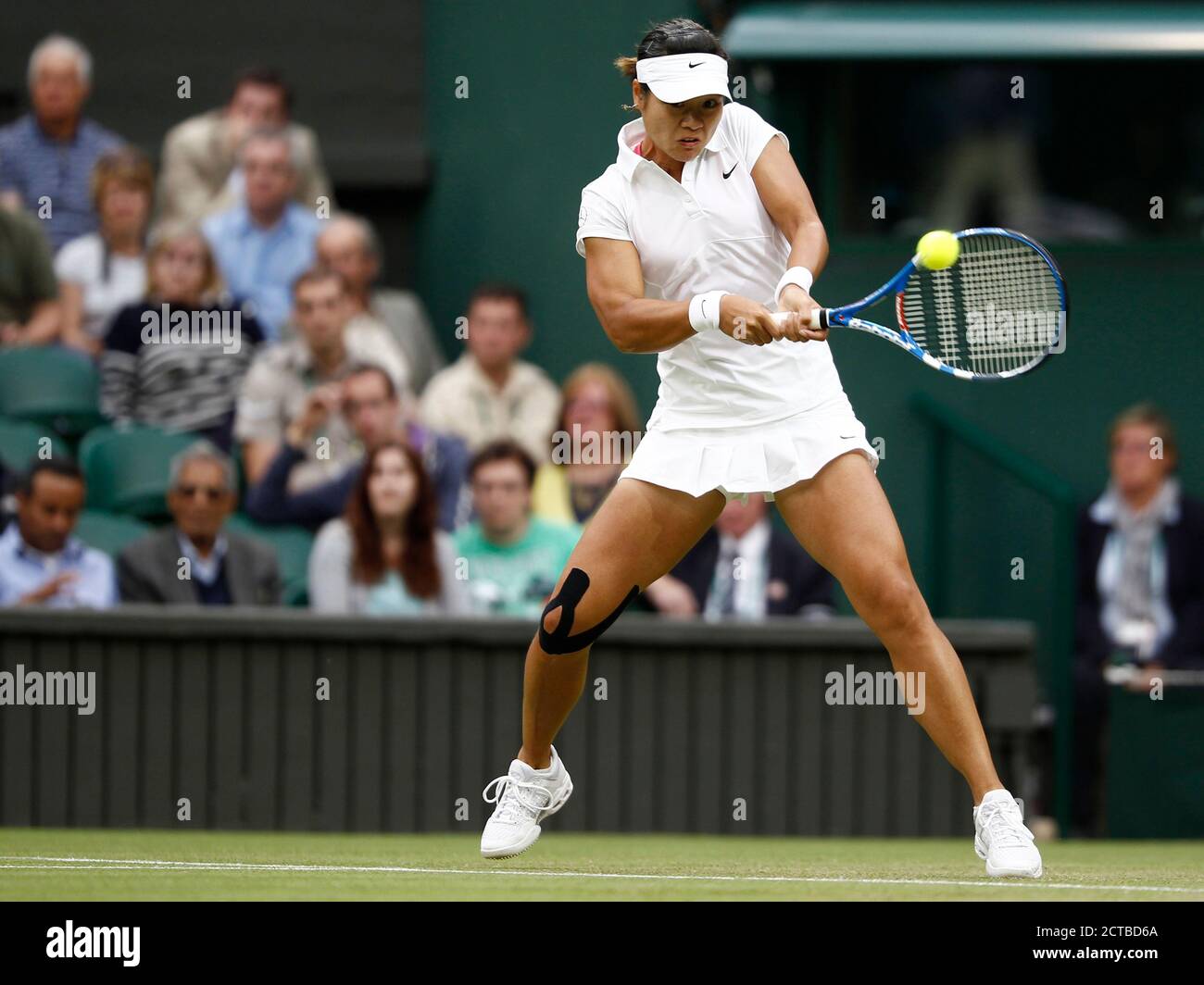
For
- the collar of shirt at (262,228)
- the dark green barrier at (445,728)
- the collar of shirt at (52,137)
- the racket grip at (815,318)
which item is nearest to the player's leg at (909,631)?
the racket grip at (815,318)

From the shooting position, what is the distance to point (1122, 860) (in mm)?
6555

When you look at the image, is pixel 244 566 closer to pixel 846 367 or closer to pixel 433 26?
pixel 846 367

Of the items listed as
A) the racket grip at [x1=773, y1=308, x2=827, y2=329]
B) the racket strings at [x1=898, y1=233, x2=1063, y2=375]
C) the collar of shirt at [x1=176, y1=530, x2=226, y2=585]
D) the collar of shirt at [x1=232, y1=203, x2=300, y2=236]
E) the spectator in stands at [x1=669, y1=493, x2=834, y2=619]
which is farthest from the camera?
the collar of shirt at [x1=232, y1=203, x2=300, y2=236]

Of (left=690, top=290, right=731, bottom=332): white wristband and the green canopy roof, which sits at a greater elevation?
the green canopy roof

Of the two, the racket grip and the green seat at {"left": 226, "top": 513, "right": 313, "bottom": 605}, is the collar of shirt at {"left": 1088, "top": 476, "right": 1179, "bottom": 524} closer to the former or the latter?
the green seat at {"left": 226, "top": 513, "right": 313, "bottom": 605}

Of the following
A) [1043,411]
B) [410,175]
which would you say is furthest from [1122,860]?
[410,175]

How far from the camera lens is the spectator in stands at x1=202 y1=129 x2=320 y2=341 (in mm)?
9922

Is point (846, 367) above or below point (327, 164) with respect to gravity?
below

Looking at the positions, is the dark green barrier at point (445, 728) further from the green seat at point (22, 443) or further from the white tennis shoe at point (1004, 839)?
the white tennis shoe at point (1004, 839)

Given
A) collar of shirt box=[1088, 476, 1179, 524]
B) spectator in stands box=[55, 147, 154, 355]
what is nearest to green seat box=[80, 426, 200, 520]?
spectator in stands box=[55, 147, 154, 355]

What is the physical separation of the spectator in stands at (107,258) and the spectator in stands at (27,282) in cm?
7

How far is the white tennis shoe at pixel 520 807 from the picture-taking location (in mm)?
5797

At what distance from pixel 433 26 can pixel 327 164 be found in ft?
2.88

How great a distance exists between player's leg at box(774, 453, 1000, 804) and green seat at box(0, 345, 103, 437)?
5.26m
